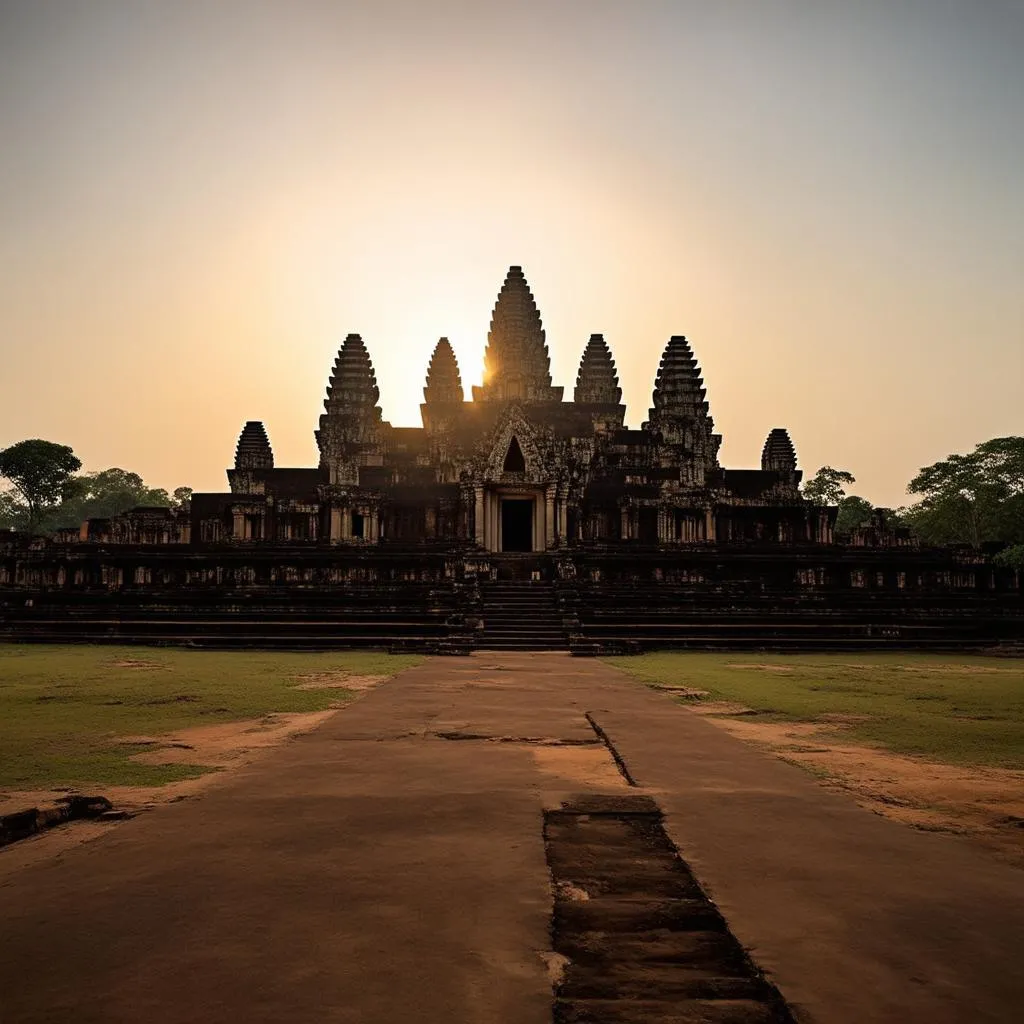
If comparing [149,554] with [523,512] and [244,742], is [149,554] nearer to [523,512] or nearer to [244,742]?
[523,512]

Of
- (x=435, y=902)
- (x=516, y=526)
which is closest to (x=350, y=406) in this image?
(x=516, y=526)

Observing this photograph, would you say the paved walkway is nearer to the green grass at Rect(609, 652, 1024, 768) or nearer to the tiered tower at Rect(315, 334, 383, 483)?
the green grass at Rect(609, 652, 1024, 768)

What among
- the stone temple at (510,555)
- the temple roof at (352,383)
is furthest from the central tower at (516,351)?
the temple roof at (352,383)

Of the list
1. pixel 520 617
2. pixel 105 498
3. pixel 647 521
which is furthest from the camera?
pixel 105 498

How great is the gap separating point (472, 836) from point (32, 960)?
2246 mm

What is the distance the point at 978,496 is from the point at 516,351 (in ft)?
94.0

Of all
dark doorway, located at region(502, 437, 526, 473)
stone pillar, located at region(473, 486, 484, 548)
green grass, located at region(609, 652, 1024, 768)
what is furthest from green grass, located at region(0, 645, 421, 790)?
dark doorway, located at region(502, 437, 526, 473)

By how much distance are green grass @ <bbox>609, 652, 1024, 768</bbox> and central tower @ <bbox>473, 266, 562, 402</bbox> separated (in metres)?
31.4

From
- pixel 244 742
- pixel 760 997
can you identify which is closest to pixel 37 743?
pixel 244 742

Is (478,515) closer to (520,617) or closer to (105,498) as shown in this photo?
(520,617)

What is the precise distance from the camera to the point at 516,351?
49.2 m

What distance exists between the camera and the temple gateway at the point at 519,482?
3228 cm

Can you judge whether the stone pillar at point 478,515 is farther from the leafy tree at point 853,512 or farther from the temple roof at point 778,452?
the leafy tree at point 853,512

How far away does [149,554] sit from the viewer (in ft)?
90.4
